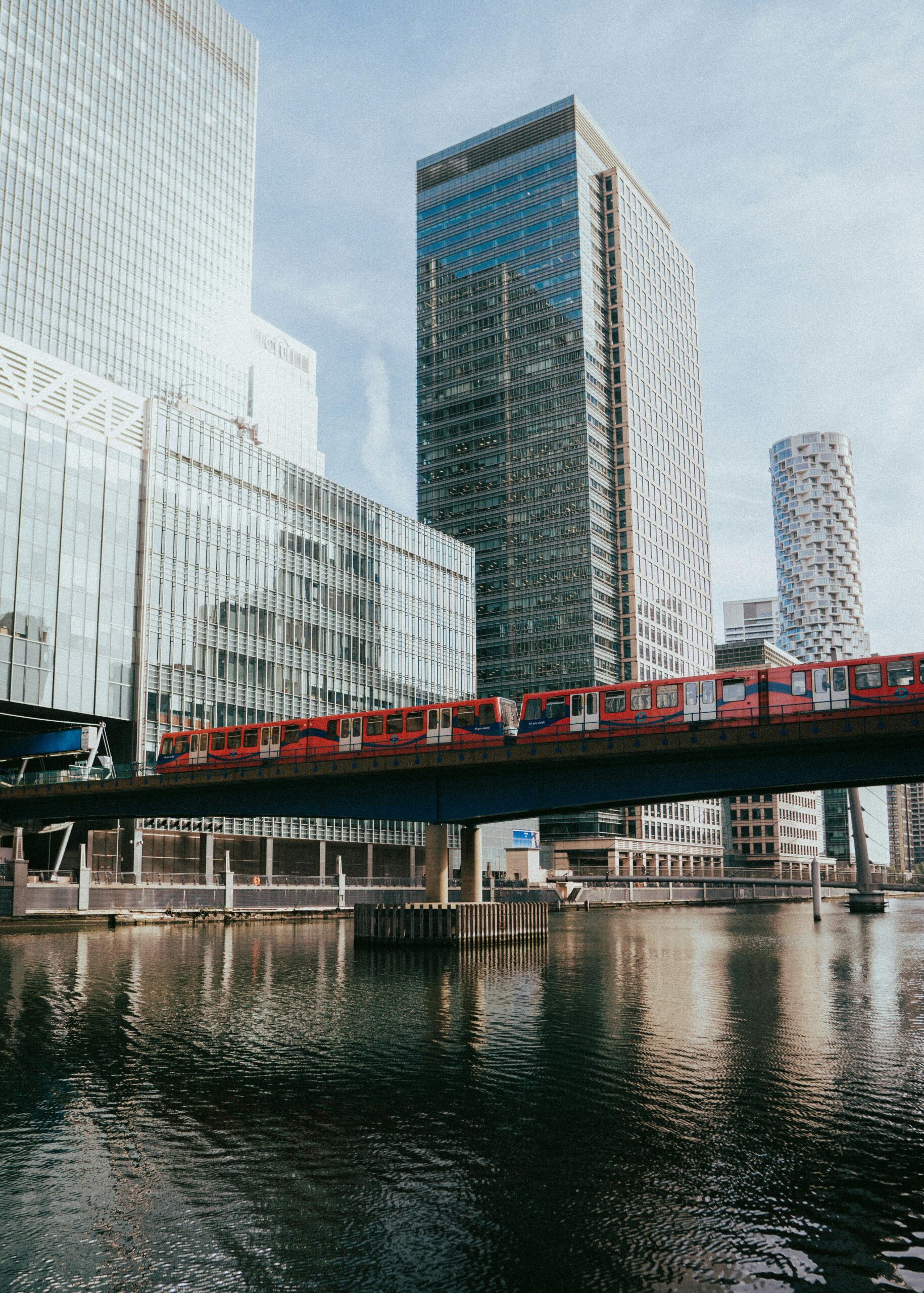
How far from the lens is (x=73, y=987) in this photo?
1624 inches

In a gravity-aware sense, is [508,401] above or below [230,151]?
below

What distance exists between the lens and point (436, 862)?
66875mm

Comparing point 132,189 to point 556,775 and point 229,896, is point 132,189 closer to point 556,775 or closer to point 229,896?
point 229,896

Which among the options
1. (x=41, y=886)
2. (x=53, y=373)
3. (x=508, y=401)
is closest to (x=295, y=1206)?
(x=41, y=886)

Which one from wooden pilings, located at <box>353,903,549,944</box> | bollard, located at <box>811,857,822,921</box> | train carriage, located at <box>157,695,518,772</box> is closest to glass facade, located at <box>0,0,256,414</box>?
train carriage, located at <box>157,695,518,772</box>

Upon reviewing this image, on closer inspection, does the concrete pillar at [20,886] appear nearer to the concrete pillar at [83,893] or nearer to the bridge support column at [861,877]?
the concrete pillar at [83,893]

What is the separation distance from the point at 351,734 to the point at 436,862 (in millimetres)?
10091

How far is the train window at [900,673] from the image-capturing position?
51.0 m

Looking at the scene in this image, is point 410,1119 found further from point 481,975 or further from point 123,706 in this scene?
point 123,706

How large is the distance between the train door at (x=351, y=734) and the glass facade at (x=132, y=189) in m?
102

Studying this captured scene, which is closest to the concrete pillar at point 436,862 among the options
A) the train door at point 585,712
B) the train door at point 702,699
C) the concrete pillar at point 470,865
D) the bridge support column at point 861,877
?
the concrete pillar at point 470,865

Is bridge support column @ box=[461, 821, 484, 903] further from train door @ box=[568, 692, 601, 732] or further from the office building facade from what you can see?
the office building facade

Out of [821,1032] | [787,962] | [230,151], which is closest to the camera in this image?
[821,1032]

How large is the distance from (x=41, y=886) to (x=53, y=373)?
47.1m
